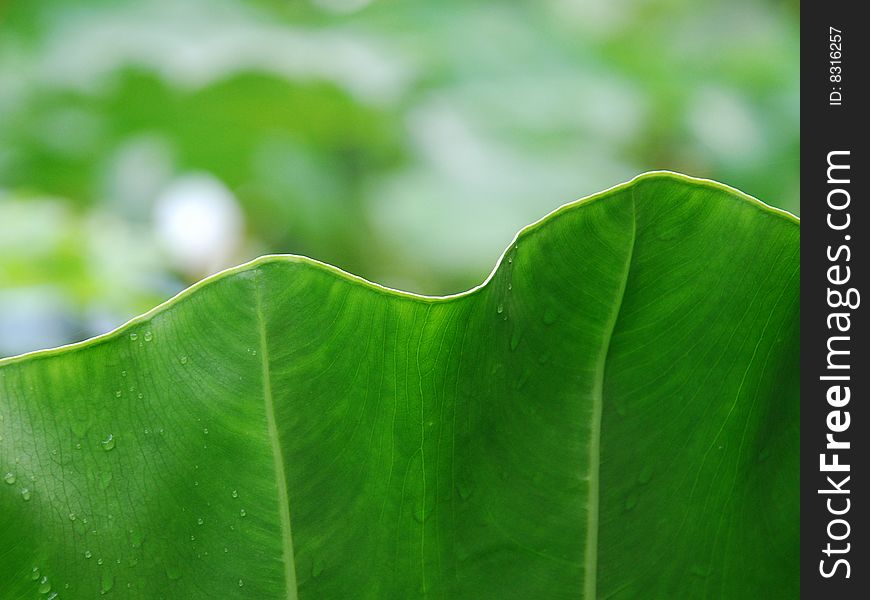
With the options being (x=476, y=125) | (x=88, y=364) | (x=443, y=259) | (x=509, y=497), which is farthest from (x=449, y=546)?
(x=476, y=125)

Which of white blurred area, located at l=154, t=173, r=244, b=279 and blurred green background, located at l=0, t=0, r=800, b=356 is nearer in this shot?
blurred green background, located at l=0, t=0, r=800, b=356

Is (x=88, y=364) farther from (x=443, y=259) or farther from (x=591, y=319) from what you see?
(x=443, y=259)

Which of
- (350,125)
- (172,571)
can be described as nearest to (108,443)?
(172,571)

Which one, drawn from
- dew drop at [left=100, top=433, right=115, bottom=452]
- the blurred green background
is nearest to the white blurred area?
the blurred green background

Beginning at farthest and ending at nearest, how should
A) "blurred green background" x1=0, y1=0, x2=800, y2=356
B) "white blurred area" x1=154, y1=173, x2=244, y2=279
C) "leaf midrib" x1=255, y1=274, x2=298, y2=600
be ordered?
"white blurred area" x1=154, y1=173, x2=244, y2=279 → "blurred green background" x1=0, y1=0, x2=800, y2=356 → "leaf midrib" x1=255, y1=274, x2=298, y2=600

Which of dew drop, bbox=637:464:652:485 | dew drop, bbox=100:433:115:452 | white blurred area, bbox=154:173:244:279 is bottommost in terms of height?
dew drop, bbox=637:464:652:485

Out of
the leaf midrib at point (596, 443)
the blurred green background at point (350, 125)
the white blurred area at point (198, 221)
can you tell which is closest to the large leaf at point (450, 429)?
the leaf midrib at point (596, 443)

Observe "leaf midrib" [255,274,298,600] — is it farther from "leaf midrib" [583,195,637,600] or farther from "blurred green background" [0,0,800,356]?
"blurred green background" [0,0,800,356]
